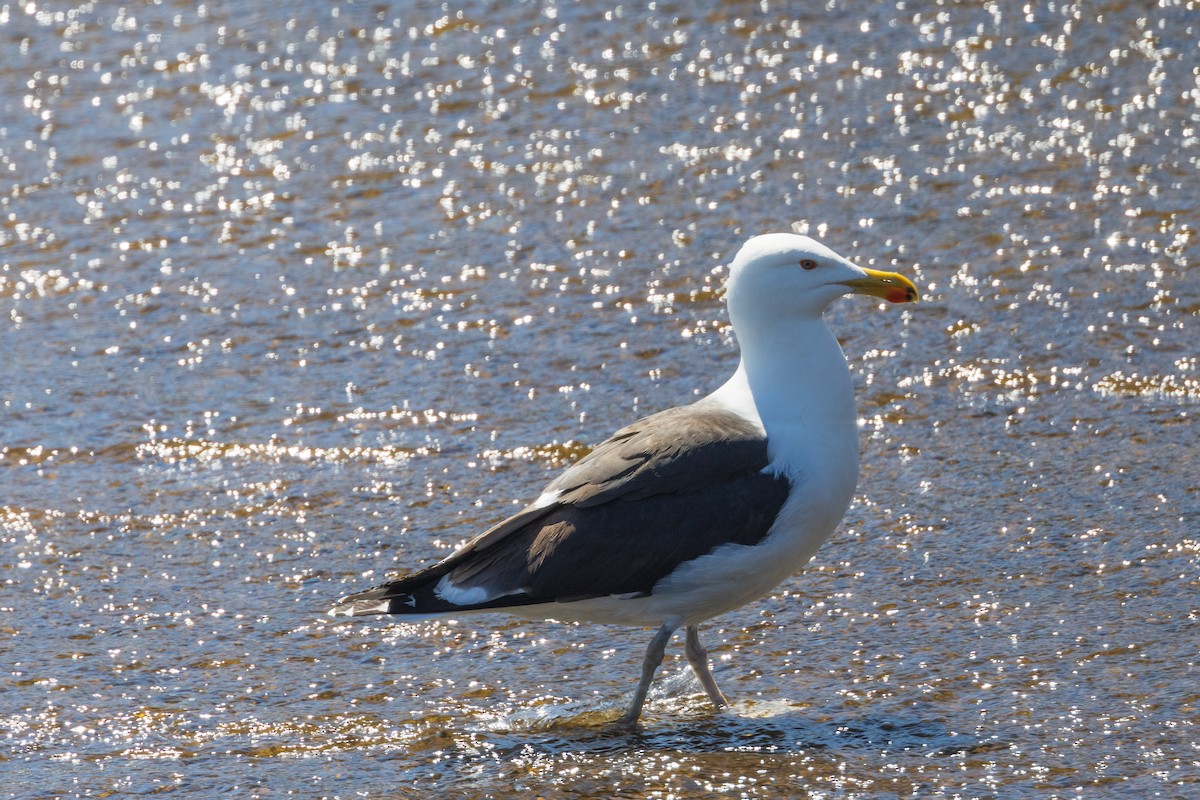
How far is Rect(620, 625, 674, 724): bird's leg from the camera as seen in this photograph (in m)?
4.84

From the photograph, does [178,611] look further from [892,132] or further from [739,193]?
[892,132]

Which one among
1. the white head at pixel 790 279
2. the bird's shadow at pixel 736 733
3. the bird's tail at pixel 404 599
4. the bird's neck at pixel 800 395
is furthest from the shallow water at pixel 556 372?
the white head at pixel 790 279

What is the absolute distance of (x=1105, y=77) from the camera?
9.10 metres

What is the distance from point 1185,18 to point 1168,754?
250 inches

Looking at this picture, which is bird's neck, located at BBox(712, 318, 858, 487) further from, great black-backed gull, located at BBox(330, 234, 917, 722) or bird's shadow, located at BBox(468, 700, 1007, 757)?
bird's shadow, located at BBox(468, 700, 1007, 757)

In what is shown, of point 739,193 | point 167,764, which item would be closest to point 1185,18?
point 739,193

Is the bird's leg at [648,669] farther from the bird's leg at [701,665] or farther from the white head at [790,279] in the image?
the white head at [790,279]

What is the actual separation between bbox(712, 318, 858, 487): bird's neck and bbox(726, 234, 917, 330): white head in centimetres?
5

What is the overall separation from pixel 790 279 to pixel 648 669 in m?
1.24

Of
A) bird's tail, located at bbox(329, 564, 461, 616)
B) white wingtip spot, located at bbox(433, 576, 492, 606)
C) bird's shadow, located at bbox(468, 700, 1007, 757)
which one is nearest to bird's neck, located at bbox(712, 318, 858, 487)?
bird's shadow, located at bbox(468, 700, 1007, 757)

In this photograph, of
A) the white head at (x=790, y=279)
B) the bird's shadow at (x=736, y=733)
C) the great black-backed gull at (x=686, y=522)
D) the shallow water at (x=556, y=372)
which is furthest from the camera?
the white head at (x=790, y=279)

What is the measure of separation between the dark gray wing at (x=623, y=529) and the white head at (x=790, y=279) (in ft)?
1.29

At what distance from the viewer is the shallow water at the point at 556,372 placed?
15.6ft

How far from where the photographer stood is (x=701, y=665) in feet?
16.3
